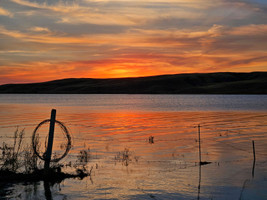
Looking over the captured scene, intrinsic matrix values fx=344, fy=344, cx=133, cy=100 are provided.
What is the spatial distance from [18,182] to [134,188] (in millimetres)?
3941

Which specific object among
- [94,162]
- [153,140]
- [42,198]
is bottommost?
[42,198]

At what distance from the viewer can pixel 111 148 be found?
1977 cm

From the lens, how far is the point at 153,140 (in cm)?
2328

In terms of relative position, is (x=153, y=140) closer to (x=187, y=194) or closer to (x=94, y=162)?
(x=94, y=162)

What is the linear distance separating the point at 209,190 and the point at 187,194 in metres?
0.97

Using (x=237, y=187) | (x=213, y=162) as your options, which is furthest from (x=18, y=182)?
(x=213, y=162)

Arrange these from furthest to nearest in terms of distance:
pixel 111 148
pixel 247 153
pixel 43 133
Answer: pixel 43 133 → pixel 111 148 → pixel 247 153

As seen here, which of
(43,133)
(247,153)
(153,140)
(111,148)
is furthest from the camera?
(43,133)

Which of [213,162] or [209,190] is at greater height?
[213,162]

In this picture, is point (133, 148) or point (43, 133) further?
point (43, 133)

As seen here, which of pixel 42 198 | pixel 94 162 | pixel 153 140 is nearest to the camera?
pixel 42 198

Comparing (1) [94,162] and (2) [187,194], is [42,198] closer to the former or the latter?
(2) [187,194]

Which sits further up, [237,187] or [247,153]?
[247,153]

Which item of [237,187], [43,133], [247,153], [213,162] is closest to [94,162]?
[213,162]
